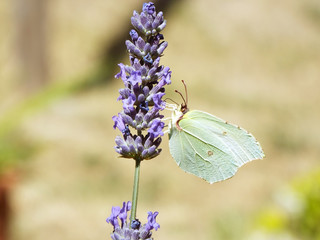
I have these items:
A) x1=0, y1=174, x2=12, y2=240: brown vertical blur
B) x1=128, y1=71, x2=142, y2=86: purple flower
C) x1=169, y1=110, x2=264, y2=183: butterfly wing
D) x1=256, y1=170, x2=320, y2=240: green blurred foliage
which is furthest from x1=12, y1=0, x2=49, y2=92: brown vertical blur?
x1=128, y1=71, x2=142, y2=86: purple flower

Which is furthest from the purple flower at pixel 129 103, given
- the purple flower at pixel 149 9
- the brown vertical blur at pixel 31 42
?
the brown vertical blur at pixel 31 42

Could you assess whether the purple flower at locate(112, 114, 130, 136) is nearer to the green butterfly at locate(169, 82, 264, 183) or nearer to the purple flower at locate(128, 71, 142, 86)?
the purple flower at locate(128, 71, 142, 86)

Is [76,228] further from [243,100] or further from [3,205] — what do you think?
[243,100]

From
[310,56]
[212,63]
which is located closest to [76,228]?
[212,63]

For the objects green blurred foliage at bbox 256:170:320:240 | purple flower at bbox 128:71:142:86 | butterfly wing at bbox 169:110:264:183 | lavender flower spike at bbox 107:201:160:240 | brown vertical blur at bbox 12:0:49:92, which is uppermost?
brown vertical blur at bbox 12:0:49:92

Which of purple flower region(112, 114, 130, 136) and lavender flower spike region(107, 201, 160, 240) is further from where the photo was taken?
purple flower region(112, 114, 130, 136)

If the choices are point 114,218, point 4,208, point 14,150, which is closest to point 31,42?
point 14,150
